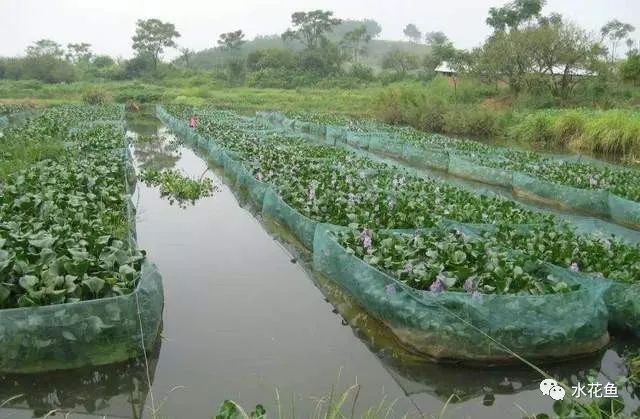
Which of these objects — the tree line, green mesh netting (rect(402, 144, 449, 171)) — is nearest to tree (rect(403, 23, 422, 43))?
the tree line

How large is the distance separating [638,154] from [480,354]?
61.1 feet

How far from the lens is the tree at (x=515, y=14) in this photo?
47.7 metres

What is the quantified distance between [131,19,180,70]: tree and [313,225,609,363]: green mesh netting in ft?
242

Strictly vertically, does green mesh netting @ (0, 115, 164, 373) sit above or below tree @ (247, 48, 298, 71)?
below

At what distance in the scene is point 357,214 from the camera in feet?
29.5

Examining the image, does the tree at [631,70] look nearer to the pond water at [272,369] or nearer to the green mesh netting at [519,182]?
the green mesh netting at [519,182]

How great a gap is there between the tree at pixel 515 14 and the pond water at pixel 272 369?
148 ft

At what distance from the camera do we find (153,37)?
251 ft

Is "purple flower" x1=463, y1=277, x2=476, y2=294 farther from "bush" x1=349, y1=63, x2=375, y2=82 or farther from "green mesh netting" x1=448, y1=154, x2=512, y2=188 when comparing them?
"bush" x1=349, y1=63, x2=375, y2=82

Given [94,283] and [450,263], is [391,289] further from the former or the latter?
[94,283]

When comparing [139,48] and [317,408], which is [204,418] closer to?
[317,408]

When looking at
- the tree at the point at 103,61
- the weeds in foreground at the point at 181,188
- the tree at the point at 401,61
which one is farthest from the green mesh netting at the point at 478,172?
the tree at the point at 103,61

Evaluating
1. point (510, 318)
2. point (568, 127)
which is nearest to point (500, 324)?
point (510, 318)

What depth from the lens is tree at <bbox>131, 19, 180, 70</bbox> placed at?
248 ft
